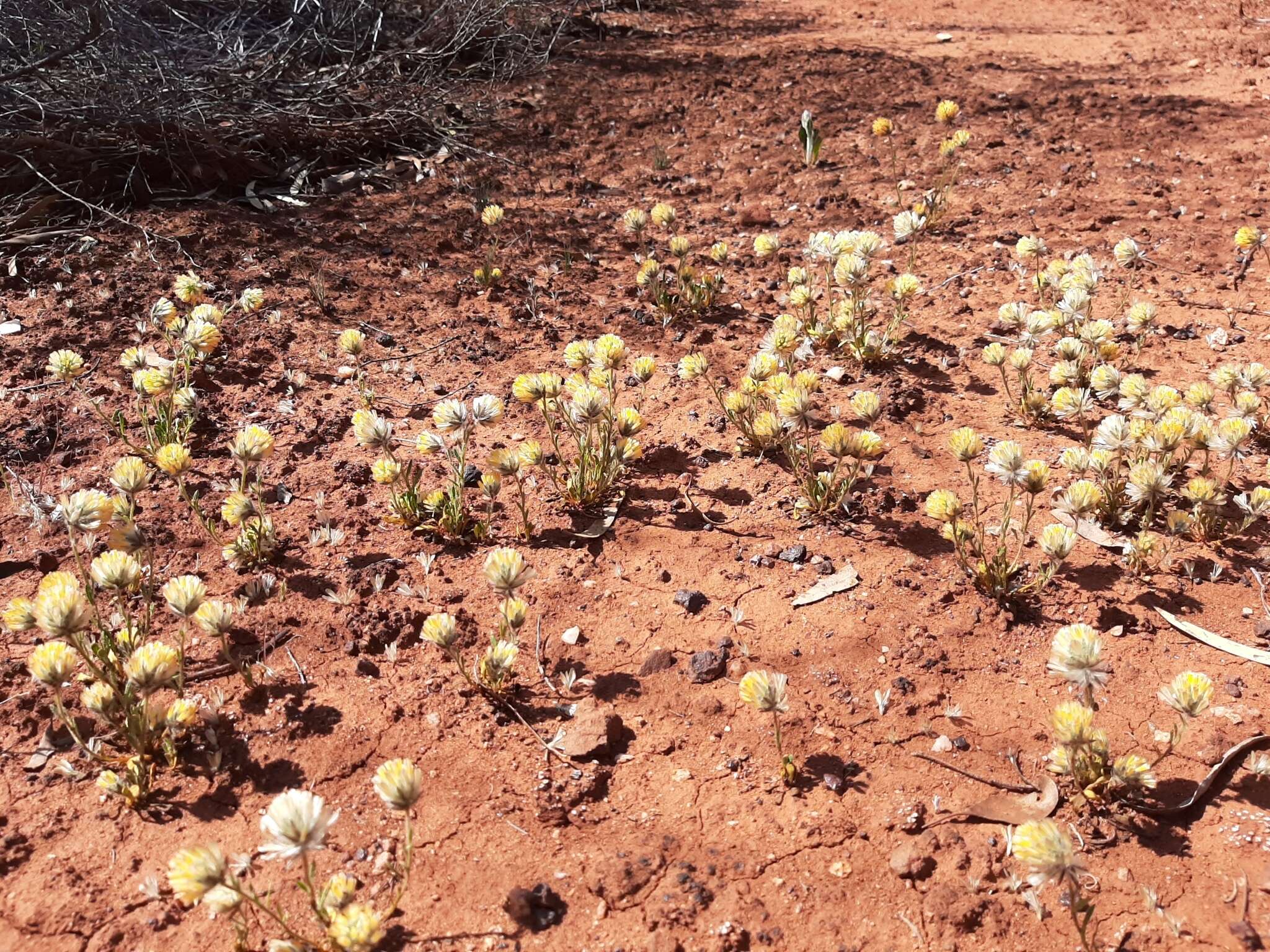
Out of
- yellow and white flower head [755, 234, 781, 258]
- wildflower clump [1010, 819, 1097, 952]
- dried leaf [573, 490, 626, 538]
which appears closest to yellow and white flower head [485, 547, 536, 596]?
dried leaf [573, 490, 626, 538]

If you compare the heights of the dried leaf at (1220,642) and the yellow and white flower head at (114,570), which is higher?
the yellow and white flower head at (114,570)

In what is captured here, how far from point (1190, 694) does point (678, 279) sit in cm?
287

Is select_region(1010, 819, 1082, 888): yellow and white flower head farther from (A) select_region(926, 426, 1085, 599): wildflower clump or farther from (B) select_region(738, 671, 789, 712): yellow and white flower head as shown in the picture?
(A) select_region(926, 426, 1085, 599): wildflower clump

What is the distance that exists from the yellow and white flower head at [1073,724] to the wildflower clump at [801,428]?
1.03 m

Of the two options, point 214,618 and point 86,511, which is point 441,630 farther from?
point 86,511

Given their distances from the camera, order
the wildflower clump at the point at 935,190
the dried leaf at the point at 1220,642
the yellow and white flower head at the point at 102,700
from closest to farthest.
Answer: the yellow and white flower head at the point at 102,700 → the dried leaf at the point at 1220,642 → the wildflower clump at the point at 935,190

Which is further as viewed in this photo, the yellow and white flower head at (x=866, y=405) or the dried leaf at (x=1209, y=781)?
the yellow and white flower head at (x=866, y=405)

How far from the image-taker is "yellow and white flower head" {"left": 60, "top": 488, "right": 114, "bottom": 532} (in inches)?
100

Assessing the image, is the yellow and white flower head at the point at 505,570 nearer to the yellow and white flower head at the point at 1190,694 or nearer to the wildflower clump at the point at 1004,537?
the wildflower clump at the point at 1004,537

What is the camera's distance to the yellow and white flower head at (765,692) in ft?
7.38

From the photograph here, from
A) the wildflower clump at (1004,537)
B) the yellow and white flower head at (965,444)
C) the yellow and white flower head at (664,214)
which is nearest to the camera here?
the wildflower clump at (1004,537)

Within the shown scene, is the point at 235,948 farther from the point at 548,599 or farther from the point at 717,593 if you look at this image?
the point at 717,593

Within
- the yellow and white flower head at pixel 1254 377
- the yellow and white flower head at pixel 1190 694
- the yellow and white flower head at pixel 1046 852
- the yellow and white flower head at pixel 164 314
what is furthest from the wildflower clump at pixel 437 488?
the yellow and white flower head at pixel 1254 377

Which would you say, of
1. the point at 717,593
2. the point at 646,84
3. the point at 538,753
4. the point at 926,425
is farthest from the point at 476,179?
the point at 538,753
